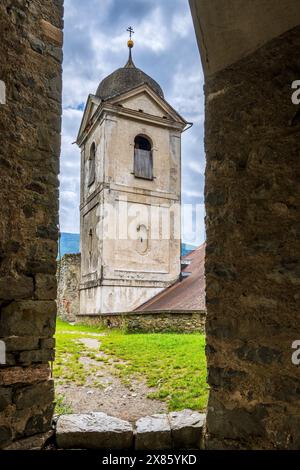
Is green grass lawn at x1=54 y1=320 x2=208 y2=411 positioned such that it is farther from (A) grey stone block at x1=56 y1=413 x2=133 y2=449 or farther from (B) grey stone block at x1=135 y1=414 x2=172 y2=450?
(A) grey stone block at x1=56 y1=413 x2=133 y2=449

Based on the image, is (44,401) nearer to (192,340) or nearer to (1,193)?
(1,193)

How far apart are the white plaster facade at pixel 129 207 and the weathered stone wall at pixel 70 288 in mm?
2633

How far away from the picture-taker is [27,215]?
3.75 metres

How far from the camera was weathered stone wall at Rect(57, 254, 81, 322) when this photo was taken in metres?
20.8

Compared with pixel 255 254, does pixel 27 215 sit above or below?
above

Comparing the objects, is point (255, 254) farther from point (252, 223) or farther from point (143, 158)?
point (143, 158)

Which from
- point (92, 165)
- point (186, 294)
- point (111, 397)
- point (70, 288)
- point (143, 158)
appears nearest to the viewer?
point (111, 397)

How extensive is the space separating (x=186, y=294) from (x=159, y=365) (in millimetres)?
6732

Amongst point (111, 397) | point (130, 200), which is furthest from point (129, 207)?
point (111, 397)

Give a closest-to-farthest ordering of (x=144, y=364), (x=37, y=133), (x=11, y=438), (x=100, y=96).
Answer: (x=11, y=438) → (x=37, y=133) → (x=144, y=364) → (x=100, y=96)
